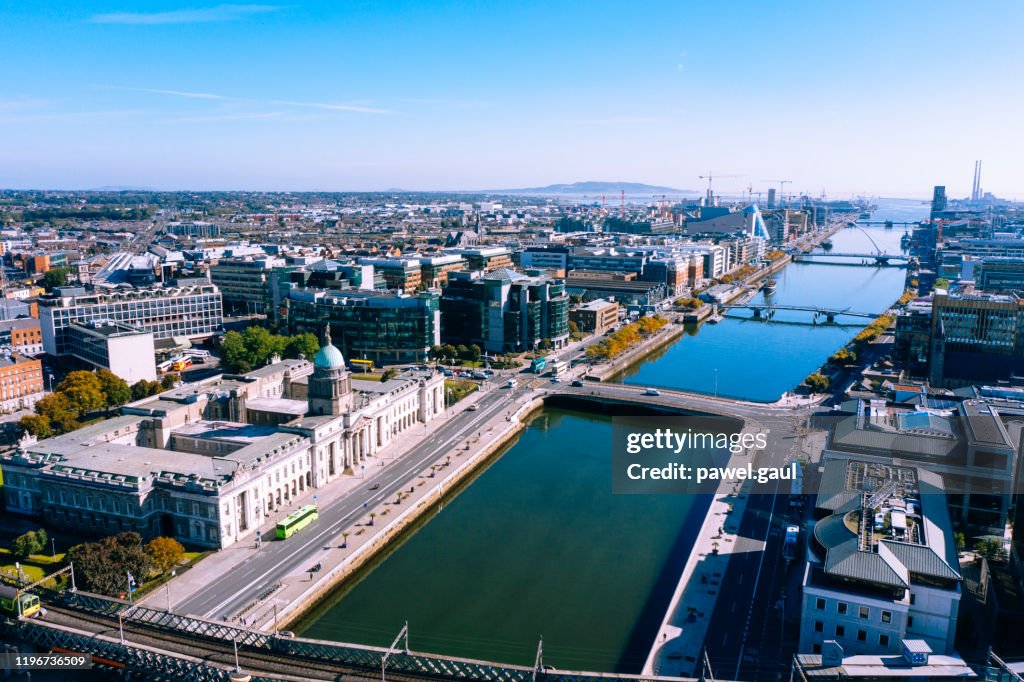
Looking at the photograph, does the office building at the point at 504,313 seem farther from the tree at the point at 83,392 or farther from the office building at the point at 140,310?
the tree at the point at 83,392

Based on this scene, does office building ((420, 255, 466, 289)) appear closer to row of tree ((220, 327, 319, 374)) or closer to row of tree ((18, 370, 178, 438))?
row of tree ((220, 327, 319, 374))

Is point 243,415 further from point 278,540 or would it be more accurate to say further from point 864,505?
point 864,505

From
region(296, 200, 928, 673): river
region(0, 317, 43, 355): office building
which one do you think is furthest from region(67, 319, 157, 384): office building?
region(296, 200, 928, 673): river

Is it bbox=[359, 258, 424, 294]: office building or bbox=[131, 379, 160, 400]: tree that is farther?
bbox=[359, 258, 424, 294]: office building

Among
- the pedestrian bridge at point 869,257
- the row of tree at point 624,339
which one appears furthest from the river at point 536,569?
the pedestrian bridge at point 869,257

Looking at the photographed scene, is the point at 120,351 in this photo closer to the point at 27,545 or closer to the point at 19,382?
the point at 19,382

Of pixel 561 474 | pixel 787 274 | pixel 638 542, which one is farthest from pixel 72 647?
pixel 787 274
